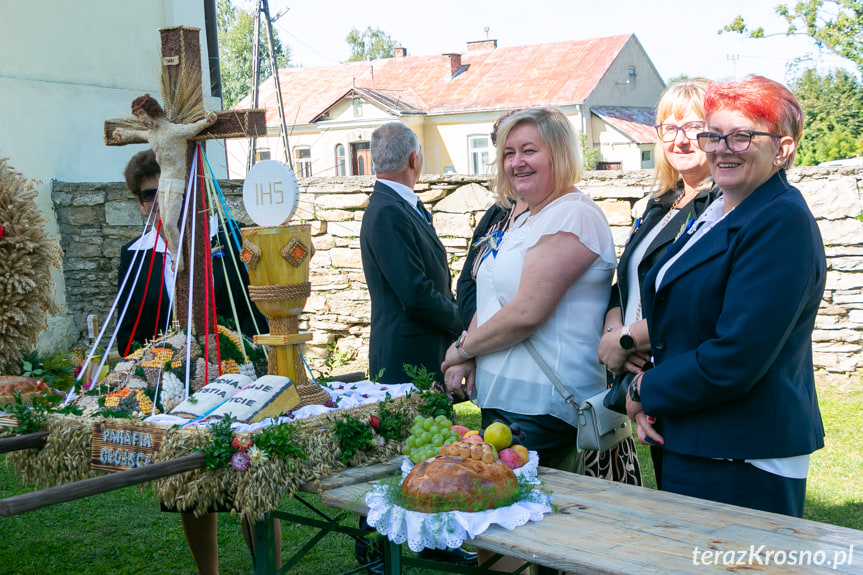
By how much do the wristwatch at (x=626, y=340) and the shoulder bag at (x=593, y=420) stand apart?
6.7 inches

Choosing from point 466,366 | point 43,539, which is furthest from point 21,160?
point 466,366

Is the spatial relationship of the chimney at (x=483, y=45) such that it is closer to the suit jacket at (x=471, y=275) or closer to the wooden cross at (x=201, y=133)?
the suit jacket at (x=471, y=275)

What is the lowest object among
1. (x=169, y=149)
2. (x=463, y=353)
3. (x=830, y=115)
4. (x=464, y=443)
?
(x=464, y=443)

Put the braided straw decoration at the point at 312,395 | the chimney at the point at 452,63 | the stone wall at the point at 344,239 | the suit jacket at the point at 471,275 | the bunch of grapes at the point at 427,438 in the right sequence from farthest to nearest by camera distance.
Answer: the chimney at the point at 452,63, the stone wall at the point at 344,239, the suit jacket at the point at 471,275, the braided straw decoration at the point at 312,395, the bunch of grapes at the point at 427,438

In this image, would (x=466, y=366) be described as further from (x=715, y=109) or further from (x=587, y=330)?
(x=715, y=109)

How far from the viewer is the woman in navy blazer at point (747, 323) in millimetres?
1840

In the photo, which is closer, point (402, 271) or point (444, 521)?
point (444, 521)

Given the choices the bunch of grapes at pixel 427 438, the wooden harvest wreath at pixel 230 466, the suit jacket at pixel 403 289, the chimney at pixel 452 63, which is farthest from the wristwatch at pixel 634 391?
the chimney at pixel 452 63

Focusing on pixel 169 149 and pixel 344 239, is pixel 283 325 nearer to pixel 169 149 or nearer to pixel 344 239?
pixel 169 149

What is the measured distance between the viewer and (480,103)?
86.9ft

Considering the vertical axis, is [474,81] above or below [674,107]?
above

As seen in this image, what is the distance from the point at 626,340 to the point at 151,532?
3.26 meters

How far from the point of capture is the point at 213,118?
8.73ft

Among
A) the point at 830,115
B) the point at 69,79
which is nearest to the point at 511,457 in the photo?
the point at 69,79
